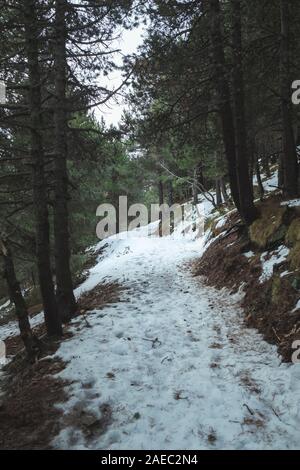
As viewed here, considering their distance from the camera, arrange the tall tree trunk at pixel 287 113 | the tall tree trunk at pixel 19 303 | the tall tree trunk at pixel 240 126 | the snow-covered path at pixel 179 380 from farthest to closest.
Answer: the tall tree trunk at pixel 240 126
the tall tree trunk at pixel 287 113
the tall tree trunk at pixel 19 303
the snow-covered path at pixel 179 380

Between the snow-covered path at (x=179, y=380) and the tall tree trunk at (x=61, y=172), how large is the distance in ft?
2.93

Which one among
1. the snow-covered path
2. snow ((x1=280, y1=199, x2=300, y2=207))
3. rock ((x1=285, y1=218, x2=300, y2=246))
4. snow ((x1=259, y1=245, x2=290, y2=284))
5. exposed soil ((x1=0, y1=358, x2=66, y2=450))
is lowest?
exposed soil ((x1=0, y1=358, x2=66, y2=450))

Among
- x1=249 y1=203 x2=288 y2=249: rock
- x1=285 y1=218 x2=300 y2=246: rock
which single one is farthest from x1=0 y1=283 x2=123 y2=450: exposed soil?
x1=249 y1=203 x2=288 y2=249: rock

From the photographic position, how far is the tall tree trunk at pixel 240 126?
30.8 feet

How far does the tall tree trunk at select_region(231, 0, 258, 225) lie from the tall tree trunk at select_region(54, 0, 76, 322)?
4245 millimetres

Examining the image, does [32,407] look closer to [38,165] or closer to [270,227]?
[38,165]

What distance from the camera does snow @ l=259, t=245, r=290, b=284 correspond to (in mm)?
7713

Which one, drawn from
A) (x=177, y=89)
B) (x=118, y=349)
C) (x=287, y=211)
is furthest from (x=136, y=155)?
(x=118, y=349)

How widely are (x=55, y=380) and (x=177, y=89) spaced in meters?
8.29

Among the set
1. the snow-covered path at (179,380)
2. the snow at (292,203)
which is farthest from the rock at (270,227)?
the snow-covered path at (179,380)

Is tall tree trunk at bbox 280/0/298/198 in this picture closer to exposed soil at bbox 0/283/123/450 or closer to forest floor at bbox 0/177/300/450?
forest floor at bbox 0/177/300/450

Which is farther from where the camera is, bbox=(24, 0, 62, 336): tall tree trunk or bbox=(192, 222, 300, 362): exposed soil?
bbox=(24, 0, 62, 336): tall tree trunk

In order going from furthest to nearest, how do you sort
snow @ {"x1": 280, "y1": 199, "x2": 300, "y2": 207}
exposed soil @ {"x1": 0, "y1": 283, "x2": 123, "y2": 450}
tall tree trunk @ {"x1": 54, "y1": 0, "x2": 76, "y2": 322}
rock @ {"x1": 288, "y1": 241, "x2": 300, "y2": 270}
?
snow @ {"x1": 280, "y1": 199, "x2": 300, "y2": 207} → tall tree trunk @ {"x1": 54, "y1": 0, "x2": 76, "y2": 322} → rock @ {"x1": 288, "y1": 241, "x2": 300, "y2": 270} → exposed soil @ {"x1": 0, "y1": 283, "x2": 123, "y2": 450}

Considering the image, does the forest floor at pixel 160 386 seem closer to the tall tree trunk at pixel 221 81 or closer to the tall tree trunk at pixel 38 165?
the tall tree trunk at pixel 38 165
